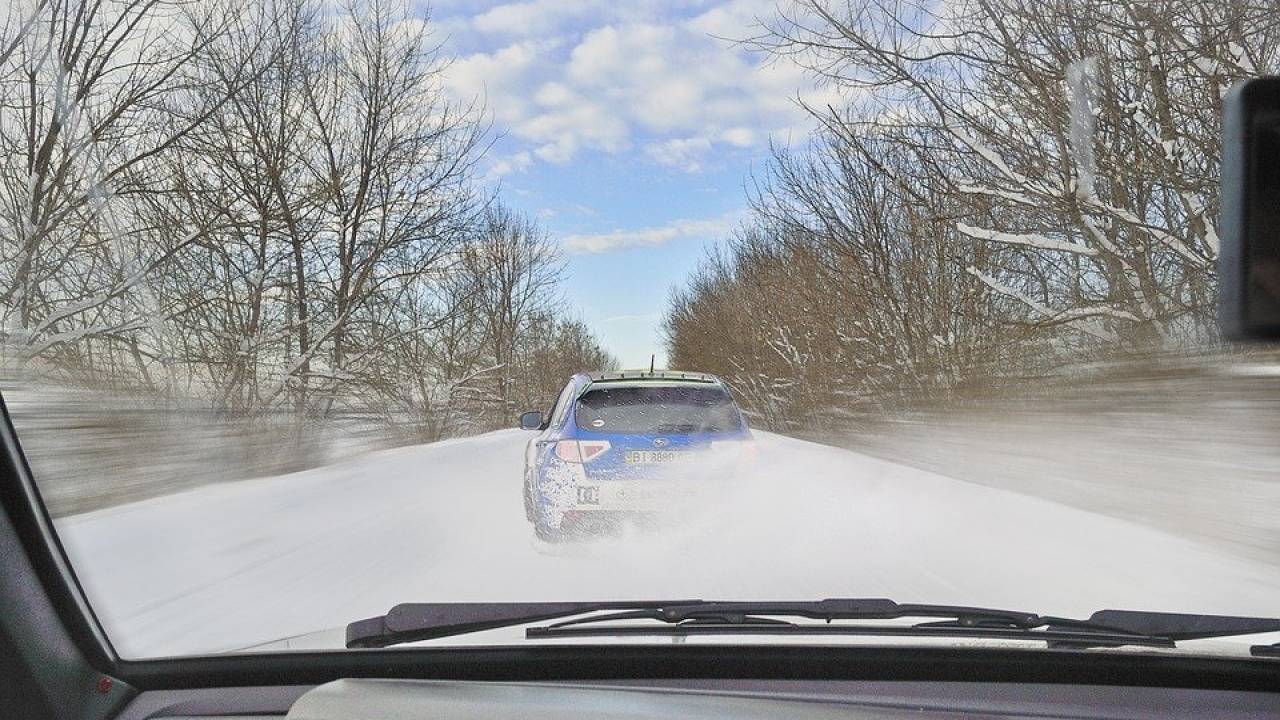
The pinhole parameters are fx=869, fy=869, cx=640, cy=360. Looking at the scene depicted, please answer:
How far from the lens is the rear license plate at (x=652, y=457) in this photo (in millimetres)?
5203

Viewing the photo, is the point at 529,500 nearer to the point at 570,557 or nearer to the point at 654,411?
the point at 654,411

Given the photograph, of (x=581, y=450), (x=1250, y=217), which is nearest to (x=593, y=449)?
(x=581, y=450)

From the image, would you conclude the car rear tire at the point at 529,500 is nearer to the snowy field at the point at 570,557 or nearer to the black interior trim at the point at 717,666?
the snowy field at the point at 570,557

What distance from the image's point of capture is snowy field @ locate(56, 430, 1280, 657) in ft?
10.6

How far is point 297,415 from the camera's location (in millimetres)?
6969

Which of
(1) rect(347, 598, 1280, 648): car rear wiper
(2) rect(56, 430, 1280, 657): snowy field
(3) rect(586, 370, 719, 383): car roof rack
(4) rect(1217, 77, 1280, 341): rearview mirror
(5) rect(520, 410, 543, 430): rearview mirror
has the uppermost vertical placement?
(4) rect(1217, 77, 1280, 341): rearview mirror

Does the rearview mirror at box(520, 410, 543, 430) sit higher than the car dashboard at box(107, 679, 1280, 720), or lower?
higher

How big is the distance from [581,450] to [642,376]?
63 centimetres

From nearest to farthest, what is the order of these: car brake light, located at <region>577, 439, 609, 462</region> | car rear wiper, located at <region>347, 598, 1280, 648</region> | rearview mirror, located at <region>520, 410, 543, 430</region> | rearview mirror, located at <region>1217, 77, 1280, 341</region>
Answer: rearview mirror, located at <region>1217, 77, 1280, 341</region> → car rear wiper, located at <region>347, 598, 1280, 648</region> → car brake light, located at <region>577, 439, 609, 462</region> → rearview mirror, located at <region>520, 410, 543, 430</region>

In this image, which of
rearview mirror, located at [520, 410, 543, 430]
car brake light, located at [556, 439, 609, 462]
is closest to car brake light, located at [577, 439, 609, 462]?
car brake light, located at [556, 439, 609, 462]

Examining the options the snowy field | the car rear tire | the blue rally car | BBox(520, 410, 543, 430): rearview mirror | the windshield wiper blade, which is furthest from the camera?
BBox(520, 410, 543, 430): rearview mirror

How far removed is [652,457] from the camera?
521cm

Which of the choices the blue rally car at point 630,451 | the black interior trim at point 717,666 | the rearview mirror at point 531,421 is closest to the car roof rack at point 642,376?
the blue rally car at point 630,451

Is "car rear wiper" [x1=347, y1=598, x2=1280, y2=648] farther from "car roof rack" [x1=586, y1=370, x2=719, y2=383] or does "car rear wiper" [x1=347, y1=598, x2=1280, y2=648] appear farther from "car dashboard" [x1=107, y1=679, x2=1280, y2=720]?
"car roof rack" [x1=586, y1=370, x2=719, y2=383]
